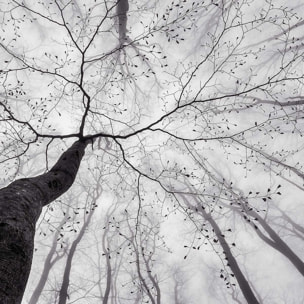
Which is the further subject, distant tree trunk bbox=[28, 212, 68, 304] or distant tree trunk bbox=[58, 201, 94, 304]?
distant tree trunk bbox=[28, 212, 68, 304]

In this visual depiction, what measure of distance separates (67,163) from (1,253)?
1808 mm

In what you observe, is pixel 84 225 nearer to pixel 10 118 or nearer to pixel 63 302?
Result: pixel 63 302

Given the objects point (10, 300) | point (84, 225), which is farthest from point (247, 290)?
point (10, 300)

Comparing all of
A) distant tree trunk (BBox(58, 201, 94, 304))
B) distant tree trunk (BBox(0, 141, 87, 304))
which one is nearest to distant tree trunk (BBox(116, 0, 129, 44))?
distant tree trunk (BBox(0, 141, 87, 304))

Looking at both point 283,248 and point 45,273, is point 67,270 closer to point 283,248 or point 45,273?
point 45,273

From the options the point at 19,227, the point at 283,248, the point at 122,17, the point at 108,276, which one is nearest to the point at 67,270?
the point at 108,276

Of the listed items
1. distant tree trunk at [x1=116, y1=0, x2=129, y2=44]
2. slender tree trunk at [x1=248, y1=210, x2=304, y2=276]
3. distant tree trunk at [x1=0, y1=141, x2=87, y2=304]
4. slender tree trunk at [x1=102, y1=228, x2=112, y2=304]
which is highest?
distant tree trunk at [x1=116, y1=0, x2=129, y2=44]

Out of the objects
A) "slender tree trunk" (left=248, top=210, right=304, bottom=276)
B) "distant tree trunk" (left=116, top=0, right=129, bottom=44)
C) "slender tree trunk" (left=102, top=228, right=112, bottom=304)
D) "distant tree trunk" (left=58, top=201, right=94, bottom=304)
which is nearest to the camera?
"distant tree trunk" (left=116, top=0, right=129, bottom=44)

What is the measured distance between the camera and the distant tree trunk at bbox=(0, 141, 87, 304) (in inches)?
59.2

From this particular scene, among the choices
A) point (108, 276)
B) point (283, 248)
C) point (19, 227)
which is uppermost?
point (108, 276)

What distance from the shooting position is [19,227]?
5.92ft

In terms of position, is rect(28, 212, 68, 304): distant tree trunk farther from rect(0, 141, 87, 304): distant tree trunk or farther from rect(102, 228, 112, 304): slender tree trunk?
rect(0, 141, 87, 304): distant tree trunk

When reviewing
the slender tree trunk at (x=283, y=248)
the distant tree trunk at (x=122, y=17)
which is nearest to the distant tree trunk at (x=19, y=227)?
the distant tree trunk at (x=122, y=17)

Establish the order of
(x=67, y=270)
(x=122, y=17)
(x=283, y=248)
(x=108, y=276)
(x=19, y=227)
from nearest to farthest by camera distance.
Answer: (x=19, y=227)
(x=122, y=17)
(x=67, y=270)
(x=283, y=248)
(x=108, y=276)
